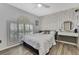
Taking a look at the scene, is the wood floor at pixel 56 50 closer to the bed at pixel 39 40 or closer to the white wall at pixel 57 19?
the bed at pixel 39 40

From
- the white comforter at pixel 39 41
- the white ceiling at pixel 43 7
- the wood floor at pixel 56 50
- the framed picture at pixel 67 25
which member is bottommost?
the wood floor at pixel 56 50

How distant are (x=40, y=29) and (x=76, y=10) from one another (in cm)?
65

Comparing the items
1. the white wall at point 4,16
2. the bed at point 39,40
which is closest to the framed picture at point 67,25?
the bed at point 39,40

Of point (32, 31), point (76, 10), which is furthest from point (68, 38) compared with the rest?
point (32, 31)

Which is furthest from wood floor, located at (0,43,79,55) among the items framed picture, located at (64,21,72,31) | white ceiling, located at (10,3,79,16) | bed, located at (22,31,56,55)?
white ceiling, located at (10,3,79,16)

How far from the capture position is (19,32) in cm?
111

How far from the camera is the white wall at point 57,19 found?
1062mm

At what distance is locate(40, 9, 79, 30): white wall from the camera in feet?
3.48

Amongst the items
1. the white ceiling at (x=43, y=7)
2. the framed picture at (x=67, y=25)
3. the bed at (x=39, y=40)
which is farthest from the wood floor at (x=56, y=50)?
the white ceiling at (x=43, y=7)

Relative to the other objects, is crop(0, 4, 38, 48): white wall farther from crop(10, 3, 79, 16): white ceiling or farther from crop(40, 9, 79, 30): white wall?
crop(40, 9, 79, 30): white wall

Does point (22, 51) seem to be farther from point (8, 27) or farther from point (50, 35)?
point (50, 35)

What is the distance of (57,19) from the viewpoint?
45.1 inches

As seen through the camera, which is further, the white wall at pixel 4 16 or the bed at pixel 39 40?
the bed at pixel 39 40

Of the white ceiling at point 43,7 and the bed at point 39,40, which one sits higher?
the white ceiling at point 43,7
